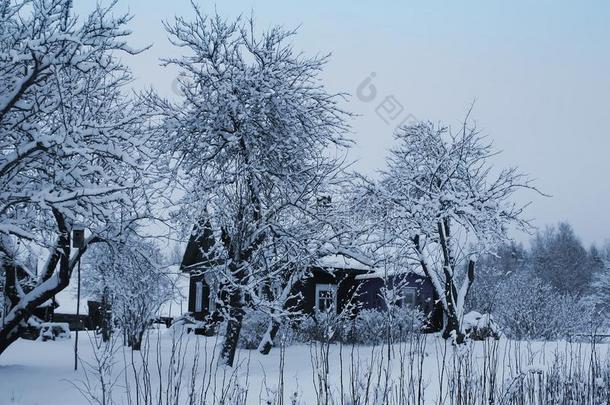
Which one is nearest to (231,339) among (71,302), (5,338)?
(5,338)

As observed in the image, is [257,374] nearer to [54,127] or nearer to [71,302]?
[54,127]

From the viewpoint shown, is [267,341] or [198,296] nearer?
[267,341]

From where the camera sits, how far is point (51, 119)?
41.9ft

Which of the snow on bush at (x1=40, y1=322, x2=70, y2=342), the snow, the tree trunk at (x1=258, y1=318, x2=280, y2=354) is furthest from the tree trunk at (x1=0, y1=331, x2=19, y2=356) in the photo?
the snow

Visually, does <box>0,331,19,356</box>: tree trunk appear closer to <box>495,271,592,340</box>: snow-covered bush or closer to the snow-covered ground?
the snow-covered ground

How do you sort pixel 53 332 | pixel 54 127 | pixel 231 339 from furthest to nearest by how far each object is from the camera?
1. pixel 53 332
2. pixel 231 339
3. pixel 54 127

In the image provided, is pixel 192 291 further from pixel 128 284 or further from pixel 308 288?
pixel 128 284

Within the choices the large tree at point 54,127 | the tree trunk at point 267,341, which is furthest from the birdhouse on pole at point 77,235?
the tree trunk at point 267,341

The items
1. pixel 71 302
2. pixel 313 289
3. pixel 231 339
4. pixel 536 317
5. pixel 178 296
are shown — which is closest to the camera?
pixel 231 339

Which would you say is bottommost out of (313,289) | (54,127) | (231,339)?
(231,339)

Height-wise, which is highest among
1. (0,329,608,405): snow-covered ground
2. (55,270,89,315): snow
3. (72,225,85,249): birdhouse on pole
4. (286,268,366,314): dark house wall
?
(72,225,85,249): birdhouse on pole

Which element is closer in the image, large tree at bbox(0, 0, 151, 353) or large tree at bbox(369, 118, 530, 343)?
large tree at bbox(0, 0, 151, 353)

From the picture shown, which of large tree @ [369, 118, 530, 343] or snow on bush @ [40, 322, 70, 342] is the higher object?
large tree @ [369, 118, 530, 343]

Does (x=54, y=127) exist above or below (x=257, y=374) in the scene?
above
